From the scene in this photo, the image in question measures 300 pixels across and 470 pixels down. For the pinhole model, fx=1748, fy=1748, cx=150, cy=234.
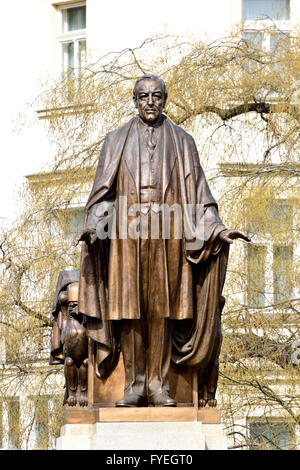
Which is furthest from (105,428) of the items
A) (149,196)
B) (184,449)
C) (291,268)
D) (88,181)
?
(88,181)

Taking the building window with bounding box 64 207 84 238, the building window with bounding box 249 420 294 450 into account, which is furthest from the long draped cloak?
the building window with bounding box 64 207 84 238

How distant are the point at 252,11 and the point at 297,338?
8523 mm

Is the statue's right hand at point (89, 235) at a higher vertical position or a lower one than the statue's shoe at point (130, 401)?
higher

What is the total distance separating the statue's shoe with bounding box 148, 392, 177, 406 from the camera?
42.0ft

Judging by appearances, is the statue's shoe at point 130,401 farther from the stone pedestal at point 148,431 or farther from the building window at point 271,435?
the building window at point 271,435

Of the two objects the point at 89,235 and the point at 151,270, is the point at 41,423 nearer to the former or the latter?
the point at 151,270

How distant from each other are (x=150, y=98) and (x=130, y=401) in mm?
2282

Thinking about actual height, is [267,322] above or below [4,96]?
below

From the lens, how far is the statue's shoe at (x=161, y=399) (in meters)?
12.8

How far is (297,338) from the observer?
20.1m

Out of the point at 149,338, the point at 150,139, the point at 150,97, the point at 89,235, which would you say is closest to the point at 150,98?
the point at 150,97

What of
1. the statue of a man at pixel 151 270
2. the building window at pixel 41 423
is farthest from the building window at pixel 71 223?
the statue of a man at pixel 151 270
